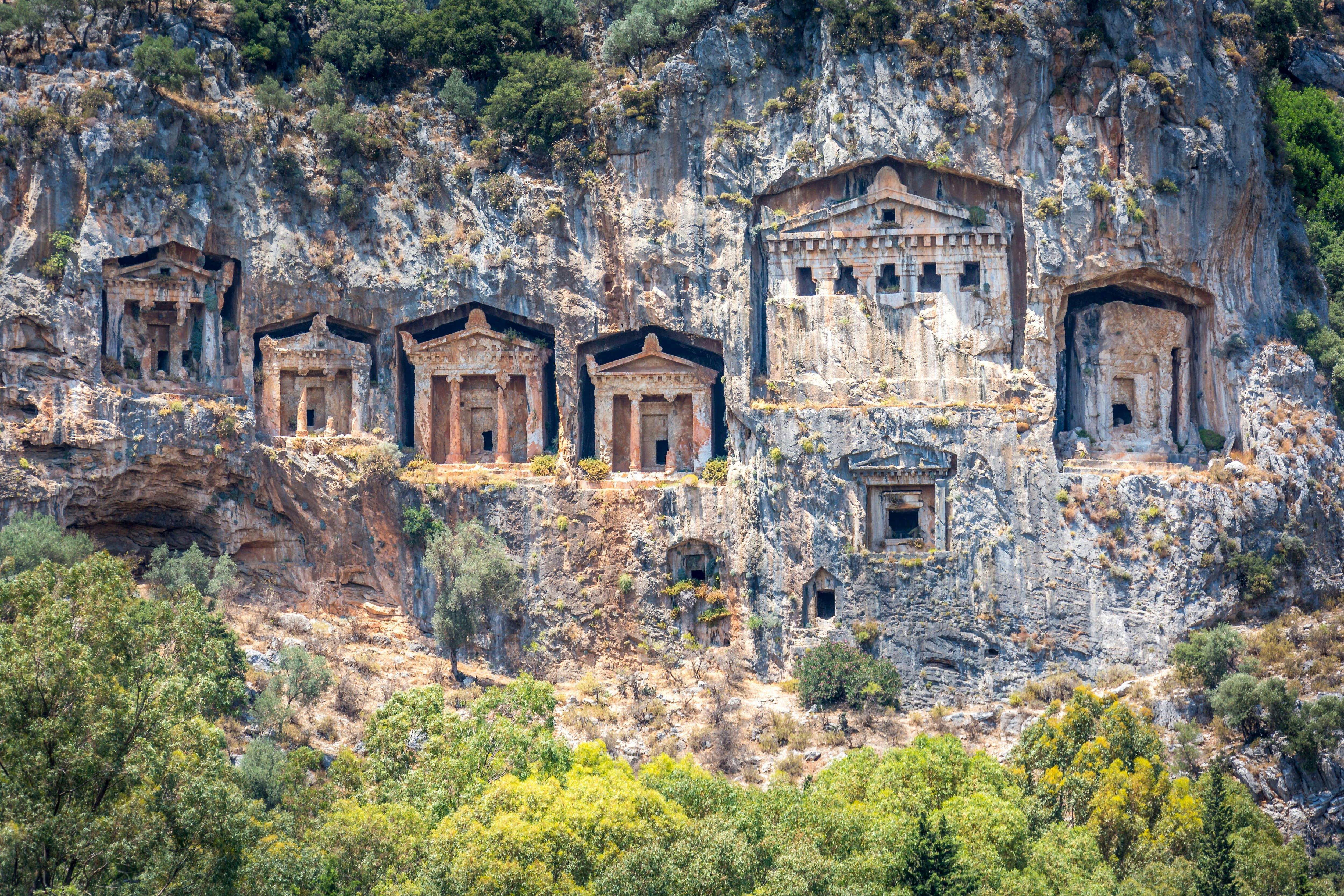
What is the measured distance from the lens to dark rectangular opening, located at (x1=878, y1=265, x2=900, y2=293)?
2051 inches

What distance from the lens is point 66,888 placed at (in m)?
27.1

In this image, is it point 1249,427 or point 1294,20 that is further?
point 1294,20

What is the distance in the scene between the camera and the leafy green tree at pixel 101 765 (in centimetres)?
2806

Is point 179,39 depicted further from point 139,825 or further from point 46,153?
point 139,825

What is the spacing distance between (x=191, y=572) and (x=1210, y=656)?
2832 cm

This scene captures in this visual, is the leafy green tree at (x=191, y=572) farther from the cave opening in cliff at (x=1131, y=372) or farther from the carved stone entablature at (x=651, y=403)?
the cave opening in cliff at (x=1131, y=372)

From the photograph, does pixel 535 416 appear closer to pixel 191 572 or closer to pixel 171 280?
pixel 191 572

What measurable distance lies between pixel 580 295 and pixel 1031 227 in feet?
44.8

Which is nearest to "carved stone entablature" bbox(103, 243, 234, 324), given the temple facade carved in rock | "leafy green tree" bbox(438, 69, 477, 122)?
"leafy green tree" bbox(438, 69, 477, 122)

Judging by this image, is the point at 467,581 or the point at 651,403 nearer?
the point at 467,581

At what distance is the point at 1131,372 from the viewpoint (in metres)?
51.8

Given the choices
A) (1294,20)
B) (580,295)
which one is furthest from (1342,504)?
(580,295)

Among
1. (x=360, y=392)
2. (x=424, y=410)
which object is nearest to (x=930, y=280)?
(x=424, y=410)

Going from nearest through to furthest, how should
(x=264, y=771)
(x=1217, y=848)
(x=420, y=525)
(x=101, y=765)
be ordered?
(x=101, y=765), (x=1217, y=848), (x=264, y=771), (x=420, y=525)
